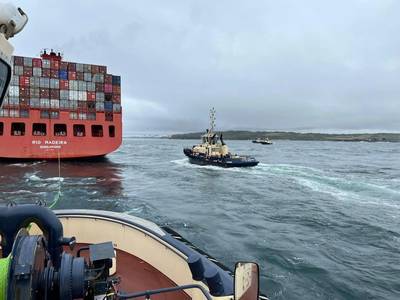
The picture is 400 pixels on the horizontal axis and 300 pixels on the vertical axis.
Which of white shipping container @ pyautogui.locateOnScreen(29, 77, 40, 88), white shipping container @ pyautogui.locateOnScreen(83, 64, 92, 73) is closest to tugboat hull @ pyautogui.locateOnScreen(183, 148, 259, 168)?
white shipping container @ pyautogui.locateOnScreen(83, 64, 92, 73)

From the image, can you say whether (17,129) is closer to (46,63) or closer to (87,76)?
(46,63)

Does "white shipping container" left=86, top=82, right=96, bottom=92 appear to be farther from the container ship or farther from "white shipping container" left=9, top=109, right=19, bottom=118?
"white shipping container" left=9, top=109, right=19, bottom=118

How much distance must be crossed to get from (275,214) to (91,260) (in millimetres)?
14636

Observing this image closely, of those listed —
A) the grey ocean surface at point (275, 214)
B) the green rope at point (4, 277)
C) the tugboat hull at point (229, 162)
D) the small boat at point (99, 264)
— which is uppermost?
the green rope at point (4, 277)

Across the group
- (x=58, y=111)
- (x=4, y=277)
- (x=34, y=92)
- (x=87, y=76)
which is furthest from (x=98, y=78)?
(x=4, y=277)

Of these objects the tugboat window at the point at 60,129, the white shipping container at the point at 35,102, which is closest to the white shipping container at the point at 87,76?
the white shipping container at the point at 35,102

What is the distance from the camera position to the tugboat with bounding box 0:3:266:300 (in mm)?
2373

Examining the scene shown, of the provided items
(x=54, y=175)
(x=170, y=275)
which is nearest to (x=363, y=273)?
(x=170, y=275)

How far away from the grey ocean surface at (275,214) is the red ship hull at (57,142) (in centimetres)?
319

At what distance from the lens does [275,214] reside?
54.5 feet

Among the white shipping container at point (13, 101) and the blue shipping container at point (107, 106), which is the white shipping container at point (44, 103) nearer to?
the white shipping container at point (13, 101)

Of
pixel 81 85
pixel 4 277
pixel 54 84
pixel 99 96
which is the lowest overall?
pixel 4 277

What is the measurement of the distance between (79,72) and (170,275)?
127 ft

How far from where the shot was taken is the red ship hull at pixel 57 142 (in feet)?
113
